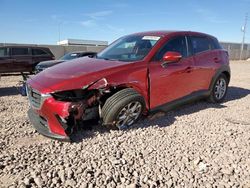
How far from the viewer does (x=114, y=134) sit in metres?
4.21

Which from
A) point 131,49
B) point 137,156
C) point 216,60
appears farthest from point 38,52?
point 137,156

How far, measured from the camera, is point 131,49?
202 inches

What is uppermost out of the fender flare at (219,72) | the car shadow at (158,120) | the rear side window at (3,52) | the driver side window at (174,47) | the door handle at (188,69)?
the driver side window at (174,47)

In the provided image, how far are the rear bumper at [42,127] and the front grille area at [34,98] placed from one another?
0.22 metres

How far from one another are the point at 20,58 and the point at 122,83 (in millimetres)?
9167

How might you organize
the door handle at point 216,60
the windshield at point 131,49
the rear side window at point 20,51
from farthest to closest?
1. the rear side window at point 20,51
2. the door handle at point 216,60
3. the windshield at point 131,49

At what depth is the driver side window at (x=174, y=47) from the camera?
4918 mm

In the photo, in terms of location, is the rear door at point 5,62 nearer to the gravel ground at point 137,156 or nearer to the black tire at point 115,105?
the gravel ground at point 137,156

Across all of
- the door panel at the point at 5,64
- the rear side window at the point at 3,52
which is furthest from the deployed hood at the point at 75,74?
the rear side window at the point at 3,52

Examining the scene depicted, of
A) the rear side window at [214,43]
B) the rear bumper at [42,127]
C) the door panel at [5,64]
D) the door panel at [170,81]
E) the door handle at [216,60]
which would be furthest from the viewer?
the door panel at [5,64]

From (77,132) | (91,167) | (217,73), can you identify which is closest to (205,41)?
(217,73)

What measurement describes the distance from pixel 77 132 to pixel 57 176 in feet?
4.23

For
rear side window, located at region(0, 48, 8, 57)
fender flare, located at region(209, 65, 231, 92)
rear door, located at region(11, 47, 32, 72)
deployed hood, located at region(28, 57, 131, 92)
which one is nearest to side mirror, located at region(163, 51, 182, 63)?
deployed hood, located at region(28, 57, 131, 92)

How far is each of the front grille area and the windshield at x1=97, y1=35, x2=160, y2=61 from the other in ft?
5.05
